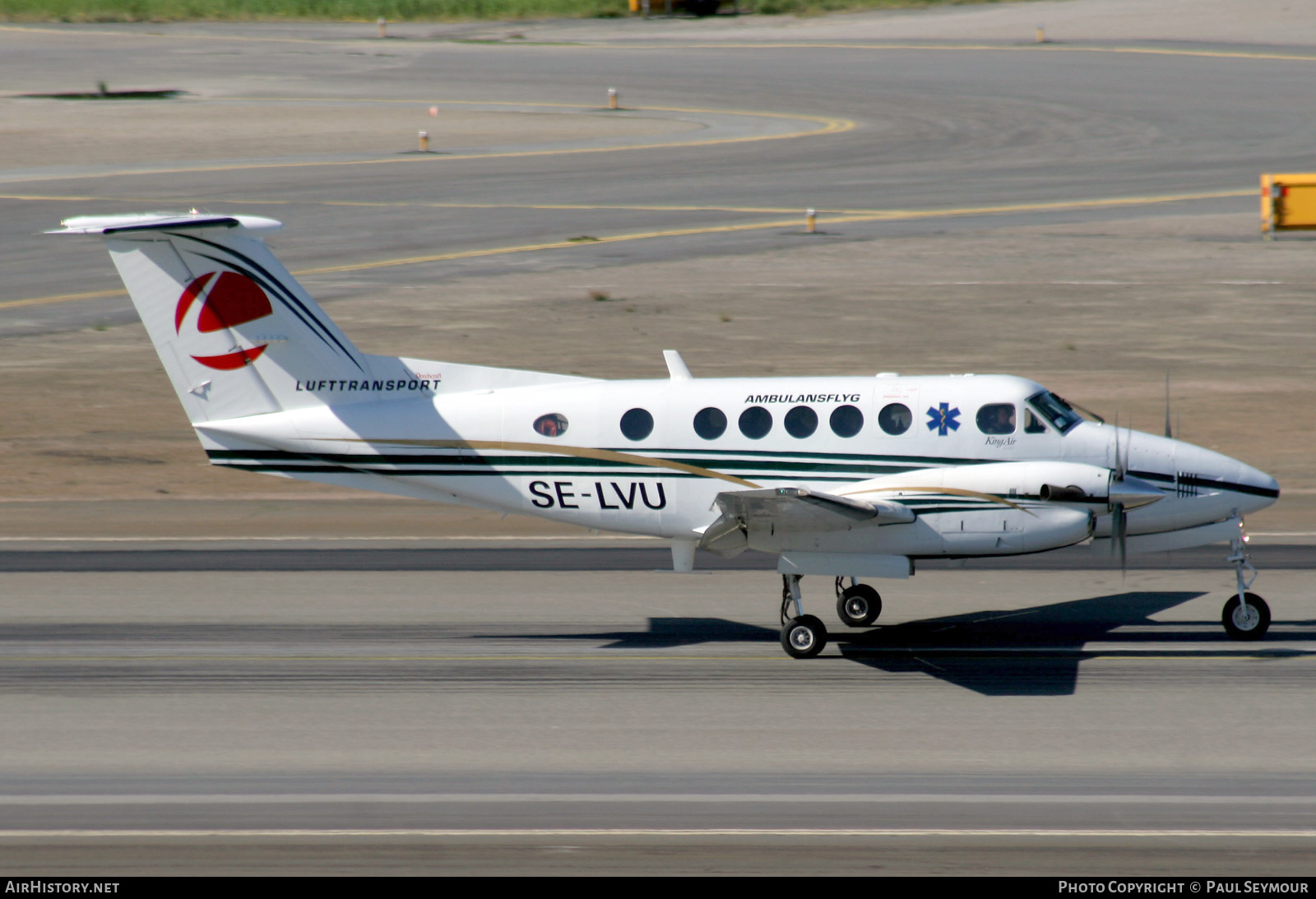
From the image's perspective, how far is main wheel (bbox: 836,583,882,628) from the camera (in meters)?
14.9

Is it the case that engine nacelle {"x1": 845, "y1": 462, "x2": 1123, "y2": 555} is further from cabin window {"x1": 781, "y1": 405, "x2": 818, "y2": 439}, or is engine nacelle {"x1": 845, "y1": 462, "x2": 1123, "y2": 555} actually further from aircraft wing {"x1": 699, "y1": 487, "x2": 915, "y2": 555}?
cabin window {"x1": 781, "y1": 405, "x2": 818, "y2": 439}

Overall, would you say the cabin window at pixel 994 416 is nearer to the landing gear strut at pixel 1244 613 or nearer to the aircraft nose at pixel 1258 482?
the aircraft nose at pixel 1258 482


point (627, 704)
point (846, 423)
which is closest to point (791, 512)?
point (846, 423)

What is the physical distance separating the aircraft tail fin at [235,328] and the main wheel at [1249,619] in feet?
27.6

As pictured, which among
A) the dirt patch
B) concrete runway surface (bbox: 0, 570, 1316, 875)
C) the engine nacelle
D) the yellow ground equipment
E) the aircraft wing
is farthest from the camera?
the dirt patch

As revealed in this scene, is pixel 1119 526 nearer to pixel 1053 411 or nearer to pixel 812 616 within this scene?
pixel 1053 411

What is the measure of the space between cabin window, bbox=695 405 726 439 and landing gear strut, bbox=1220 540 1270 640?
5.11m

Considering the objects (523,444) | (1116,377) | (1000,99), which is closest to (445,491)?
(523,444)

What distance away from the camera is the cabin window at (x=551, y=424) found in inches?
562

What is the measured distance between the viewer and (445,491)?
47.7 ft

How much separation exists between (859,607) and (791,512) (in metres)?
2.21

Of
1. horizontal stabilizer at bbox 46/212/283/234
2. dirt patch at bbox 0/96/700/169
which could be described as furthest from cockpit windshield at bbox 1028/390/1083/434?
dirt patch at bbox 0/96/700/169

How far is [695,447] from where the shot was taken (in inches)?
555
